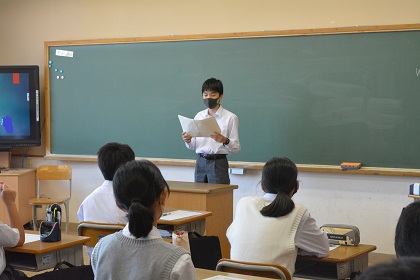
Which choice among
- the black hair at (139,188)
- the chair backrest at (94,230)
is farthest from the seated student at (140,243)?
the chair backrest at (94,230)

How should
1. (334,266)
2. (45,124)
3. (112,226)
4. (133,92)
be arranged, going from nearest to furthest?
(334,266)
(112,226)
(133,92)
(45,124)

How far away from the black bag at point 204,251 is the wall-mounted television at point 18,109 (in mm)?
4278

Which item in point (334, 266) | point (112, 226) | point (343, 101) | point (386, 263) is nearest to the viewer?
point (386, 263)

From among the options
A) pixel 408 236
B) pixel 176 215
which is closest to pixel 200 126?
pixel 176 215

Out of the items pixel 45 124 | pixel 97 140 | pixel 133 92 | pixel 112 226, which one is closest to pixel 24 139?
pixel 45 124

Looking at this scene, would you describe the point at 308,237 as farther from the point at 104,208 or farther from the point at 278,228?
the point at 104,208

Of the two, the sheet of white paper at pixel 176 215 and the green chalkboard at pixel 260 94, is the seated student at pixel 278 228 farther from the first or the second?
the green chalkboard at pixel 260 94

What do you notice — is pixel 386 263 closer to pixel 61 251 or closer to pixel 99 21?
pixel 61 251

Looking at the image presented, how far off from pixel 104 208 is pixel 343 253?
143 cm

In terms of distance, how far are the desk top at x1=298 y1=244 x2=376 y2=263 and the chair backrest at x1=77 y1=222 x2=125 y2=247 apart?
108 cm

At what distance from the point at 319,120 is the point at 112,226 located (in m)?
3.03

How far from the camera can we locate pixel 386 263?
80 centimetres

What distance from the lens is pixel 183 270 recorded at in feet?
6.38

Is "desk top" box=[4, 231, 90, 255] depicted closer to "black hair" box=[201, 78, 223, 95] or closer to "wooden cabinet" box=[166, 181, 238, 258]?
"wooden cabinet" box=[166, 181, 238, 258]
